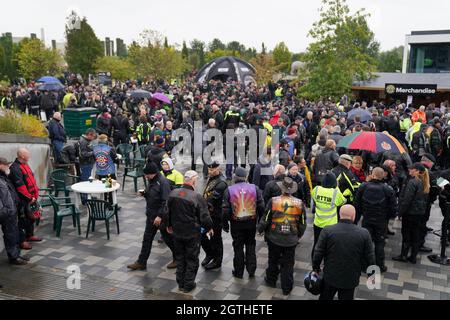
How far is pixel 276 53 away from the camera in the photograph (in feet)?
205

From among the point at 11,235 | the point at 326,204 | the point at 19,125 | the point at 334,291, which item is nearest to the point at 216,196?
the point at 326,204

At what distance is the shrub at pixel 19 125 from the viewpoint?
1045 cm

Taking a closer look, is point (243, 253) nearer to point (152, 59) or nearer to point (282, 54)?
point (152, 59)

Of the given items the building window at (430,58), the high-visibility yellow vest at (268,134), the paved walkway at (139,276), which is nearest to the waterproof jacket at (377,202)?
the paved walkway at (139,276)

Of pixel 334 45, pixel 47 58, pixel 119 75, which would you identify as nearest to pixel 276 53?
pixel 119 75

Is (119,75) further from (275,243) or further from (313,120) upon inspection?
(275,243)

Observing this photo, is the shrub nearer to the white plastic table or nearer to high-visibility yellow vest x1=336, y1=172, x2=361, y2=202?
the white plastic table

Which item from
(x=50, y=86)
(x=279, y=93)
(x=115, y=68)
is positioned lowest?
(x=279, y=93)

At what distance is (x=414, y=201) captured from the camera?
740 centimetres

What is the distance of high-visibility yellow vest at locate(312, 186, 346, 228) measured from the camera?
22.5 ft

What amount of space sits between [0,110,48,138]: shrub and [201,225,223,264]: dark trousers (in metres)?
5.78

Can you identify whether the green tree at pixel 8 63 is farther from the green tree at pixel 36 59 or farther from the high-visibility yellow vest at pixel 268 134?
the high-visibility yellow vest at pixel 268 134

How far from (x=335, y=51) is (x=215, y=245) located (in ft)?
62.9

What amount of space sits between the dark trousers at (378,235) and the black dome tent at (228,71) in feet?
111
